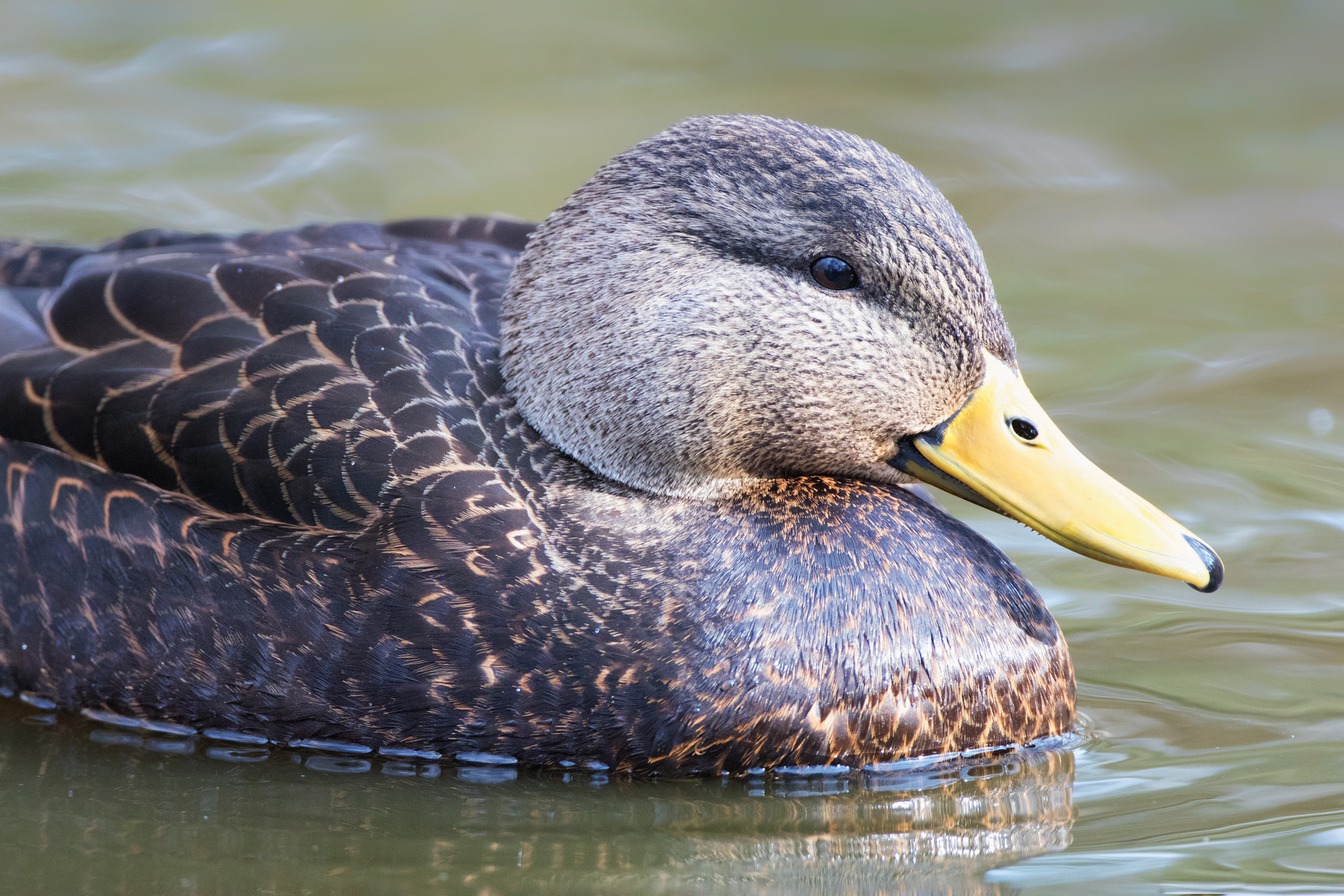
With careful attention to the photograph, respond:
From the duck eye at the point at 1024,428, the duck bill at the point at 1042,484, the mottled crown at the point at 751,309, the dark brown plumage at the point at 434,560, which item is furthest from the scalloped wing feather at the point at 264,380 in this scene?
the duck eye at the point at 1024,428

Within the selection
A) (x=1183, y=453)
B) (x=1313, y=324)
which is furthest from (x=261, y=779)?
(x=1313, y=324)

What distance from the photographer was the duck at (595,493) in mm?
4844

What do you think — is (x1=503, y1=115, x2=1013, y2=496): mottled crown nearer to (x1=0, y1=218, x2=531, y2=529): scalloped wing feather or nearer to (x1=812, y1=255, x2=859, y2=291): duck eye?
(x1=812, y1=255, x2=859, y2=291): duck eye

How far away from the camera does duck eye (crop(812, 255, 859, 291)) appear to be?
490cm

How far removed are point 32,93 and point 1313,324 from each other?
22.2 feet

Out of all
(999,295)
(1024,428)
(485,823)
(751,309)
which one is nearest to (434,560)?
(485,823)

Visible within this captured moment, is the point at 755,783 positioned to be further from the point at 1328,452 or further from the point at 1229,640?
the point at 1328,452

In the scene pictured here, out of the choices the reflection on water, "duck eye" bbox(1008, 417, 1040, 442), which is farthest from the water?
"duck eye" bbox(1008, 417, 1040, 442)

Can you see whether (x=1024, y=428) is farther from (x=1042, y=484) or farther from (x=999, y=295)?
(x=999, y=295)

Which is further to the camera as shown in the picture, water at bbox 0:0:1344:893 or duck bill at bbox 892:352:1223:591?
duck bill at bbox 892:352:1223:591

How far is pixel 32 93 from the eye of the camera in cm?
951

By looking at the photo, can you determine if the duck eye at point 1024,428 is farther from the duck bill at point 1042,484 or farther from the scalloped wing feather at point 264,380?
the scalloped wing feather at point 264,380

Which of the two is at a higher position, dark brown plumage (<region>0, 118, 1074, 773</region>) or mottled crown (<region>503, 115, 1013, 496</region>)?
mottled crown (<region>503, 115, 1013, 496</region>)

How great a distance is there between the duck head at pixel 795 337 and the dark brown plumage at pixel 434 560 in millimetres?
33
